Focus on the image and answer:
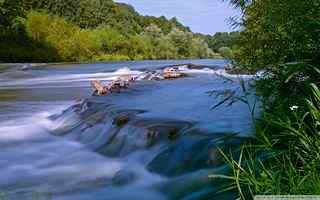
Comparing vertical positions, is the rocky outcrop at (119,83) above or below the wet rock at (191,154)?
below

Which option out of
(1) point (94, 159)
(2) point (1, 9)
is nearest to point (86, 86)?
(1) point (94, 159)

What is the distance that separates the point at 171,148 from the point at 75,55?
5098cm

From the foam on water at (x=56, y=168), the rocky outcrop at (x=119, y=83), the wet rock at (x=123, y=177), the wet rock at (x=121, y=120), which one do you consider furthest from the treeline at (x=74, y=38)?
the wet rock at (x=123, y=177)

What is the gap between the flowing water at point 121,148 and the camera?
19.8 feet

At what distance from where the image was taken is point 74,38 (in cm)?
5959

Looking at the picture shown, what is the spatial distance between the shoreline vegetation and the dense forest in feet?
119

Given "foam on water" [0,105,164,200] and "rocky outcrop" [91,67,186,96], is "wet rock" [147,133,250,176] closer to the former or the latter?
"foam on water" [0,105,164,200]

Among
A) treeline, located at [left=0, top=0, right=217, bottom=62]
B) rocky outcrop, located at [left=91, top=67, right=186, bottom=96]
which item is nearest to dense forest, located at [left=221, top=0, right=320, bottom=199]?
rocky outcrop, located at [left=91, top=67, right=186, bottom=96]

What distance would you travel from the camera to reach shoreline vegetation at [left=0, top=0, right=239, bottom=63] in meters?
50.4

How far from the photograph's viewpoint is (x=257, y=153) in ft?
17.0

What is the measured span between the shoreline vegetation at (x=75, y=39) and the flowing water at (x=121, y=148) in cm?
3181

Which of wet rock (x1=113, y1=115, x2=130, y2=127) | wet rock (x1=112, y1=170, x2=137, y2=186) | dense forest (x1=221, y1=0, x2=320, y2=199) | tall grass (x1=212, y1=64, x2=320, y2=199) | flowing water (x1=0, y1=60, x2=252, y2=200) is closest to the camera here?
tall grass (x1=212, y1=64, x2=320, y2=199)

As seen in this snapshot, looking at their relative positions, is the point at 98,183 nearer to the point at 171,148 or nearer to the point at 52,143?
the point at 171,148

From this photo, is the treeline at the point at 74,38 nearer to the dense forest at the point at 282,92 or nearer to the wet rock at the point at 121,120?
the wet rock at the point at 121,120
